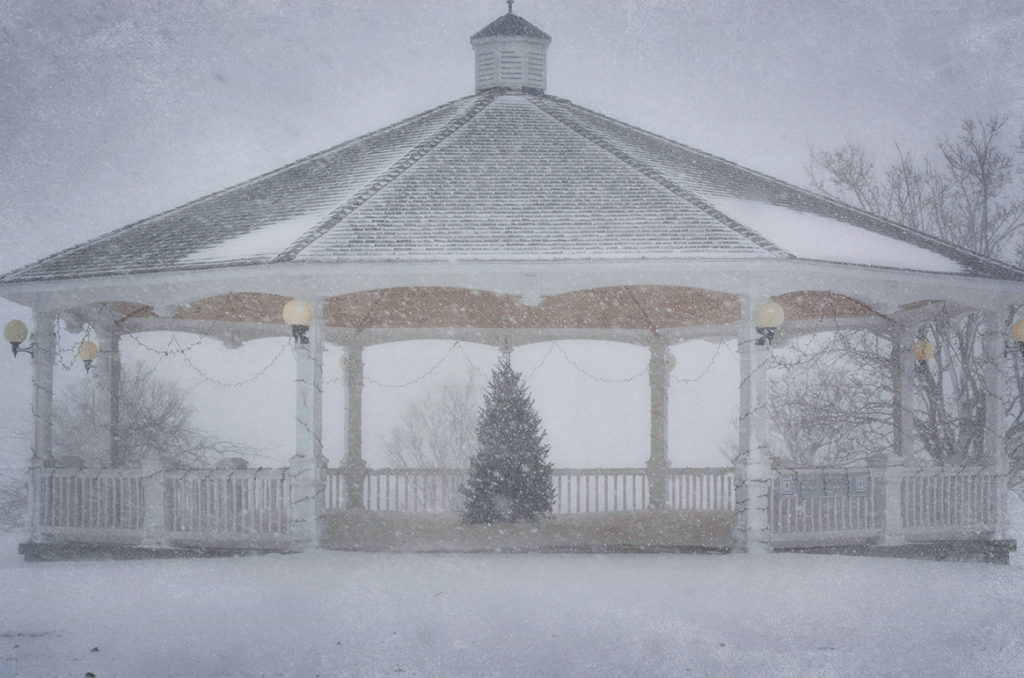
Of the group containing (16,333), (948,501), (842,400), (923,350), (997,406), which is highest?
(16,333)

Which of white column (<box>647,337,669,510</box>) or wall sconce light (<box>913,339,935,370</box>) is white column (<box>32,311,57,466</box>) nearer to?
white column (<box>647,337,669,510</box>)

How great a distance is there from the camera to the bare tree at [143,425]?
30.7 metres

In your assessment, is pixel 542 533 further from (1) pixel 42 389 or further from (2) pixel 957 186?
(2) pixel 957 186

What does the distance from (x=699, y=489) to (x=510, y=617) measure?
10.5 m

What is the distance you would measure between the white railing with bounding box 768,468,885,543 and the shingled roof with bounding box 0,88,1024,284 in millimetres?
2938

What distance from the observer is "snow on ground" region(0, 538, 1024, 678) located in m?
8.00

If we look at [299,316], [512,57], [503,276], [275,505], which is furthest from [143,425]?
[503,276]

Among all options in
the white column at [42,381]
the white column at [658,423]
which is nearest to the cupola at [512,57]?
the white column at [658,423]

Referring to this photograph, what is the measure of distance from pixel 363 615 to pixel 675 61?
24.3 meters

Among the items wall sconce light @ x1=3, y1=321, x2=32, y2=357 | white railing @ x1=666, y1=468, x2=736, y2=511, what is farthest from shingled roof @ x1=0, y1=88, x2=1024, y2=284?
white railing @ x1=666, y1=468, x2=736, y2=511

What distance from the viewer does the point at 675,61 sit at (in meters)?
30.0

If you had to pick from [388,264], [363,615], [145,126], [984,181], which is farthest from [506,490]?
[145,126]

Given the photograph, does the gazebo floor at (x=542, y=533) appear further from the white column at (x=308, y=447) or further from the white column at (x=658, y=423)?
the white column at (x=658, y=423)

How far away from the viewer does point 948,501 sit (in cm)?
1457
